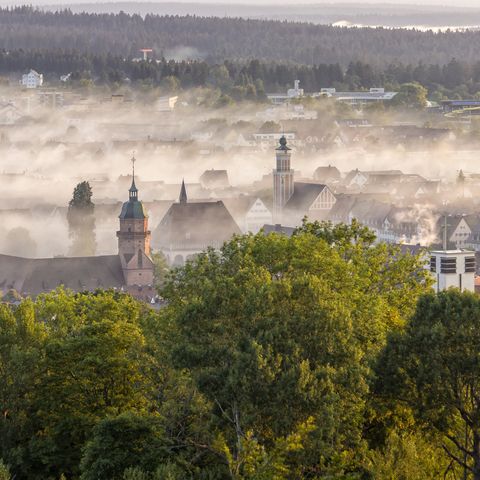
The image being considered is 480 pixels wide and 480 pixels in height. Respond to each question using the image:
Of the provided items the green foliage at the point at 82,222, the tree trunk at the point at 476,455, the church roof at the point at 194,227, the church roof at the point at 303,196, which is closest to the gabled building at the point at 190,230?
the church roof at the point at 194,227

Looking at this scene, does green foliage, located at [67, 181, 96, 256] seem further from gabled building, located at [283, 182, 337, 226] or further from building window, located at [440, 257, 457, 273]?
building window, located at [440, 257, 457, 273]

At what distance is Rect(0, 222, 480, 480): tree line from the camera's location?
33875mm

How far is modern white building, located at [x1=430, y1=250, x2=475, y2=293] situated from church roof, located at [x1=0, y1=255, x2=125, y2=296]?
34.4 m

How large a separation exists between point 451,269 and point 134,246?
38080 mm

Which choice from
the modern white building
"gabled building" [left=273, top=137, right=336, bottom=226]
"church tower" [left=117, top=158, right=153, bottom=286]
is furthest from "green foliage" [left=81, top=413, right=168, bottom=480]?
"gabled building" [left=273, top=137, right=336, bottom=226]

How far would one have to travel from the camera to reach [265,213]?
15200 centimetres

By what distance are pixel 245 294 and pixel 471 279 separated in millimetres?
34463

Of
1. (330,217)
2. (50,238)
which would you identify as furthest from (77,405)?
(330,217)

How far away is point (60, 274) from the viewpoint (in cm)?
10150

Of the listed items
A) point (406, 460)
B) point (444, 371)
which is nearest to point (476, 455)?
point (406, 460)

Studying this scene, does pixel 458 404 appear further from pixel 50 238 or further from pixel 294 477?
pixel 50 238

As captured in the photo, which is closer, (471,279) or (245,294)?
(245,294)

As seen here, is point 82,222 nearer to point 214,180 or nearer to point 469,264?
point 469,264

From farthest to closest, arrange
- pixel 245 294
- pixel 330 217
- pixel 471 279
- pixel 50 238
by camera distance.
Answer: pixel 330 217
pixel 50 238
pixel 471 279
pixel 245 294
